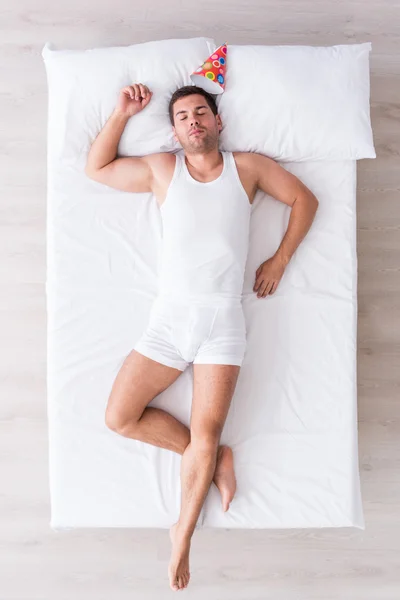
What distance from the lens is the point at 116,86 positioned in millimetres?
1769

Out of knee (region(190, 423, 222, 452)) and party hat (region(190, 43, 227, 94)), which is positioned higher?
party hat (region(190, 43, 227, 94))

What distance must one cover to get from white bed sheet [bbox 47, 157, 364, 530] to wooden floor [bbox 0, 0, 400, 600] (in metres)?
0.30

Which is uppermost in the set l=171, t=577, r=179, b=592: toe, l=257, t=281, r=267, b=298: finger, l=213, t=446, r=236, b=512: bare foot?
l=257, t=281, r=267, b=298: finger

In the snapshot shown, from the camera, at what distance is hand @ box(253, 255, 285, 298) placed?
→ 5.84 ft

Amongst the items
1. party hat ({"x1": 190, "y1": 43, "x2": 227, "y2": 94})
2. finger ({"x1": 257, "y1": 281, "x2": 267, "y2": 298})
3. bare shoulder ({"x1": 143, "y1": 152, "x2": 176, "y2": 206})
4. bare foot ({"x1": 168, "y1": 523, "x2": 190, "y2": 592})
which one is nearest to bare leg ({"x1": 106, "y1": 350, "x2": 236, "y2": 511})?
bare foot ({"x1": 168, "y1": 523, "x2": 190, "y2": 592})

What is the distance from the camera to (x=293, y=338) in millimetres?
1811

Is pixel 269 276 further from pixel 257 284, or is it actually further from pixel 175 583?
pixel 175 583

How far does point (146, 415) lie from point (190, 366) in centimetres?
22

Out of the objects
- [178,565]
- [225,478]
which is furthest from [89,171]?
[178,565]

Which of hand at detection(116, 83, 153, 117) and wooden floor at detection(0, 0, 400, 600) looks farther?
wooden floor at detection(0, 0, 400, 600)

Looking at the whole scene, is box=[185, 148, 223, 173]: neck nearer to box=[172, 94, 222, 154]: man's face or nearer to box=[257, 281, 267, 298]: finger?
box=[172, 94, 222, 154]: man's face

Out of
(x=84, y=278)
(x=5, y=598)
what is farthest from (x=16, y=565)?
(x=84, y=278)

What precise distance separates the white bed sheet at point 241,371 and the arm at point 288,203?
0.05m

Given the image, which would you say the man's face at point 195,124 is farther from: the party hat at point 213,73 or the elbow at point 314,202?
the elbow at point 314,202
